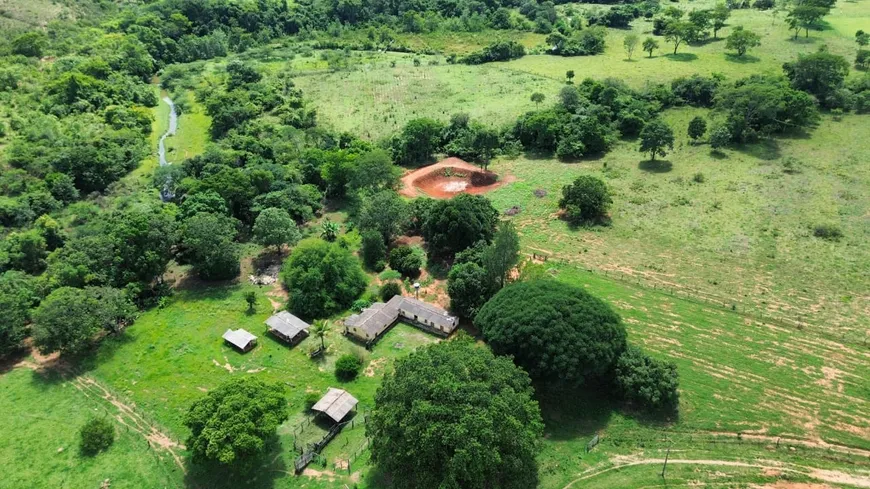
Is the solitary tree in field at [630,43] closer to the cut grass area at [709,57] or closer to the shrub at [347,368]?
the cut grass area at [709,57]

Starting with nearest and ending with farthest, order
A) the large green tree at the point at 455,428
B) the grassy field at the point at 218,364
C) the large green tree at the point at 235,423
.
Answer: the large green tree at the point at 455,428 < the large green tree at the point at 235,423 < the grassy field at the point at 218,364

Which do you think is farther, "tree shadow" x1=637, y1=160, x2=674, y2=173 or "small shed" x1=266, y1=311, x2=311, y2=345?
"tree shadow" x1=637, y1=160, x2=674, y2=173

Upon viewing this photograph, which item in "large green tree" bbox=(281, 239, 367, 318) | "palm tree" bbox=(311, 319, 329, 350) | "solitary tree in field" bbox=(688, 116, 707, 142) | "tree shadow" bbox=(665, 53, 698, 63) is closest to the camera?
"palm tree" bbox=(311, 319, 329, 350)

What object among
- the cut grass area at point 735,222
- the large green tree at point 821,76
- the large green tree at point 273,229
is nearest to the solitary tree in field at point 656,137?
the cut grass area at point 735,222

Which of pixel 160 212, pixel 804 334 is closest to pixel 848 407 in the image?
pixel 804 334

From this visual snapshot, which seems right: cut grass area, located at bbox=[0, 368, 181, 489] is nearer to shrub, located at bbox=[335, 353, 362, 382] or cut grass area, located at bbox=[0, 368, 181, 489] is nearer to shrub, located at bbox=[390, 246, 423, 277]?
shrub, located at bbox=[335, 353, 362, 382]

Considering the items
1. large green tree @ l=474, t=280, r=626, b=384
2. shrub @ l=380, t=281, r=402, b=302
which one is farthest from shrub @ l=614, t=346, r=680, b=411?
shrub @ l=380, t=281, r=402, b=302
